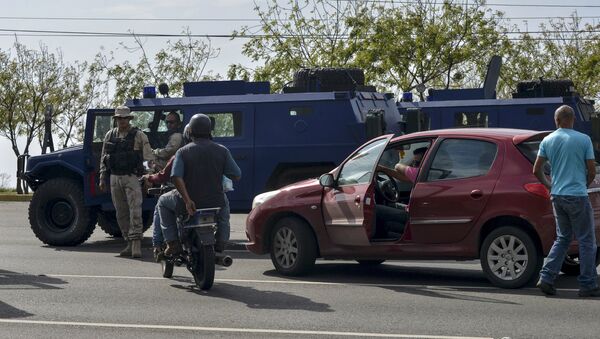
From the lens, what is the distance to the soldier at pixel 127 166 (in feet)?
50.0

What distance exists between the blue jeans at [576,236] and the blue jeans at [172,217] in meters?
3.02

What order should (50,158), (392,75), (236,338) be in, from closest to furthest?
(236,338) < (50,158) < (392,75)

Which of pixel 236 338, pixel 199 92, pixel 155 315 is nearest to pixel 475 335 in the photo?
pixel 236 338

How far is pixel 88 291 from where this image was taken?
1152 cm

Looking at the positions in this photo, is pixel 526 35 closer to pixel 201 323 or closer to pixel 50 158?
pixel 50 158

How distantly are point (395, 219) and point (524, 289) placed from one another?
169 centimetres

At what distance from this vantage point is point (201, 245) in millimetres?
11422

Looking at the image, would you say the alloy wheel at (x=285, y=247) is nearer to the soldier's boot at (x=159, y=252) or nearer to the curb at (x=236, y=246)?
the soldier's boot at (x=159, y=252)

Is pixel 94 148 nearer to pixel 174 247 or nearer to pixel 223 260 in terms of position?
pixel 174 247

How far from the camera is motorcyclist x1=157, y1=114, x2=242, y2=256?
11539 mm

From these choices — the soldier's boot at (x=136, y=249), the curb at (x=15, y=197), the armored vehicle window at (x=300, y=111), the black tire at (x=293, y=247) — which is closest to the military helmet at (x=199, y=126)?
the black tire at (x=293, y=247)

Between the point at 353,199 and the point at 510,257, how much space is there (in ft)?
5.86

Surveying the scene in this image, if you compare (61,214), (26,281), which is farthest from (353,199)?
(61,214)

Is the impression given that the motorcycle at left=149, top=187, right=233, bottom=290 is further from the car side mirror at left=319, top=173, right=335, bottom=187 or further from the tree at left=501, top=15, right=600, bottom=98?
the tree at left=501, top=15, right=600, bottom=98
